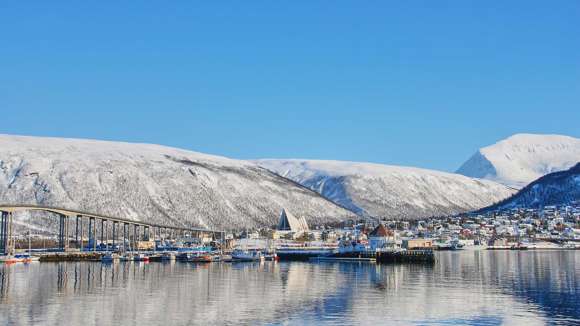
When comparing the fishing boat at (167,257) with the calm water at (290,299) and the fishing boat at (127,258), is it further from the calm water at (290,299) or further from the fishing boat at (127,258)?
the calm water at (290,299)

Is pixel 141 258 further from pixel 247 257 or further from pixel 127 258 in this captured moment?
pixel 247 257

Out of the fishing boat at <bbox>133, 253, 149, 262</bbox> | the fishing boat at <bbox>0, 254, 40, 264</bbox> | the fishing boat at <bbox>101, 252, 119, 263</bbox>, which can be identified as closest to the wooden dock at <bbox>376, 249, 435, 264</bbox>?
the fishing boat at <bbox>133, 253, 149, 262</bbox>

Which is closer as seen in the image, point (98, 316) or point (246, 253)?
point (98, 316)

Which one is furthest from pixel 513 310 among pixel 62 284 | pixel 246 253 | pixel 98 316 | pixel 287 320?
pixel 246 253

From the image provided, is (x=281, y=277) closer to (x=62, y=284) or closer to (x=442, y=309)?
(x=62, y=284)

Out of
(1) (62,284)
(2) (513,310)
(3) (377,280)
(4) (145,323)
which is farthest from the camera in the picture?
(3) (377,280)

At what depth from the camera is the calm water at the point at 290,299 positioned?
50.2 metres

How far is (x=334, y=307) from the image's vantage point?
55875mm

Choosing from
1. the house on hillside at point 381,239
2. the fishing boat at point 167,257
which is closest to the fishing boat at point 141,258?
Answer: the fishing boat at point 167,257

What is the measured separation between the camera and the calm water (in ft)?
165

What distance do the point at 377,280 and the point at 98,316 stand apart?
40.5 m

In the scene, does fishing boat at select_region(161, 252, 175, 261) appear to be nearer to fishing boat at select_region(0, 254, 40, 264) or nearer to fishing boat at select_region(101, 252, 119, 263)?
fishing boat at select_region(101, 252, 119, 263)

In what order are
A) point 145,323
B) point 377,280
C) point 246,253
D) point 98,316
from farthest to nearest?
point 246,253 → point 377,280 → point 98,316 → point 145,323

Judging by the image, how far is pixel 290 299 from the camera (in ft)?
202
